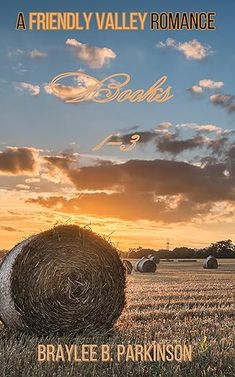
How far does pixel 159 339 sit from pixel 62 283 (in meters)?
1.60

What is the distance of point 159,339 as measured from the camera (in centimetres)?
727

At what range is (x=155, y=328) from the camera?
8.13 m

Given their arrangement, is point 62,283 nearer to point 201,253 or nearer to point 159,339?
point 159,339

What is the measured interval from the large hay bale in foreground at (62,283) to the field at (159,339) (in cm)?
26

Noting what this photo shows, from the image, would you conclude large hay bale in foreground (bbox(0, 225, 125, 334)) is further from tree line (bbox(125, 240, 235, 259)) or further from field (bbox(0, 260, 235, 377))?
tree line (bbox(125, 240, 235, 259))

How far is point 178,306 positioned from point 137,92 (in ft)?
16.3

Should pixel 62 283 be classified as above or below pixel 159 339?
above

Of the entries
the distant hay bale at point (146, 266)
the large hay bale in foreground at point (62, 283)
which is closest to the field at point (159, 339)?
the large hay bale in foreground at point (62, 283)

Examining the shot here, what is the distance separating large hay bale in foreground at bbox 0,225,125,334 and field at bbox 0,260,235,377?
10.4 inches

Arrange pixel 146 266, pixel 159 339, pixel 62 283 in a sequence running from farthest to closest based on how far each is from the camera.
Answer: pixel 146 266
pixel 62 283
pixel 159 339

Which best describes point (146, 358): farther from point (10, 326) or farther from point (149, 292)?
point (149, 292)

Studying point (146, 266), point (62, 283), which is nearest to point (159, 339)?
point (62, 283)

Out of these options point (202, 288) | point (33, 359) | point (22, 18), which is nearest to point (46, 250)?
point (33, 359)

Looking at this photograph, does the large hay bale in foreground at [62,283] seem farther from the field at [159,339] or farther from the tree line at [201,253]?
the tree line at [201,253]
